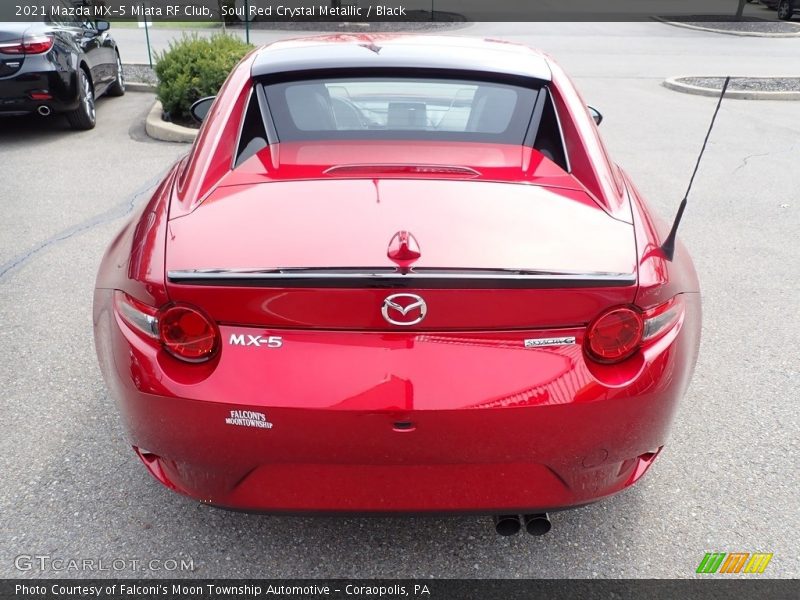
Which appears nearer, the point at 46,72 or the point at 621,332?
the point at 621,332

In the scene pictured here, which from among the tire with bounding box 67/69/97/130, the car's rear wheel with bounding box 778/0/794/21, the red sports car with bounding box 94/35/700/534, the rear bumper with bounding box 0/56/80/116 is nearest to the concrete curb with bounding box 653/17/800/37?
the car's rear wheel with bounding box 778/0/794/21

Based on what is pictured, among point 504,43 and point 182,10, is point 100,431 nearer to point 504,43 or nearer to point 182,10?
point 504,43

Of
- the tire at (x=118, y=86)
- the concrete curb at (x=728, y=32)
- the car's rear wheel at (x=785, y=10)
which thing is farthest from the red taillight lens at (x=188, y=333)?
the car's rear wheel at (x=785, y=10)

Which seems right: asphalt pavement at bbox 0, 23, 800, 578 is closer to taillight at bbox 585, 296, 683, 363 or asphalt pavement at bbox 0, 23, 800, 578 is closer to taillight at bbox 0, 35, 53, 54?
taillight at bbox 585, 296, 683, 363

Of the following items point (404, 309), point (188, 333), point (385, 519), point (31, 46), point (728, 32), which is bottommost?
point (728, 32)

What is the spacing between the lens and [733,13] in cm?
2786

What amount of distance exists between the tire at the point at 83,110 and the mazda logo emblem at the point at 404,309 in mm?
7370

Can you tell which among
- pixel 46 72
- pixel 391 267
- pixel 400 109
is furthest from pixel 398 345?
pixel 46 72

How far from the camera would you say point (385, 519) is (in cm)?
255

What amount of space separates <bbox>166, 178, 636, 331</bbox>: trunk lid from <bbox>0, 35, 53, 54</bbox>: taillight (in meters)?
6.74

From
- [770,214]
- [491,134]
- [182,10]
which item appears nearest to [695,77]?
[770,214]

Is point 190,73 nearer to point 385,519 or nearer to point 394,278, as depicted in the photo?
point 385,519

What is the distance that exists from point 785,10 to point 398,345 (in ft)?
98.6

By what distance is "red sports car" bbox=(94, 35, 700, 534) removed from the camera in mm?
1847
